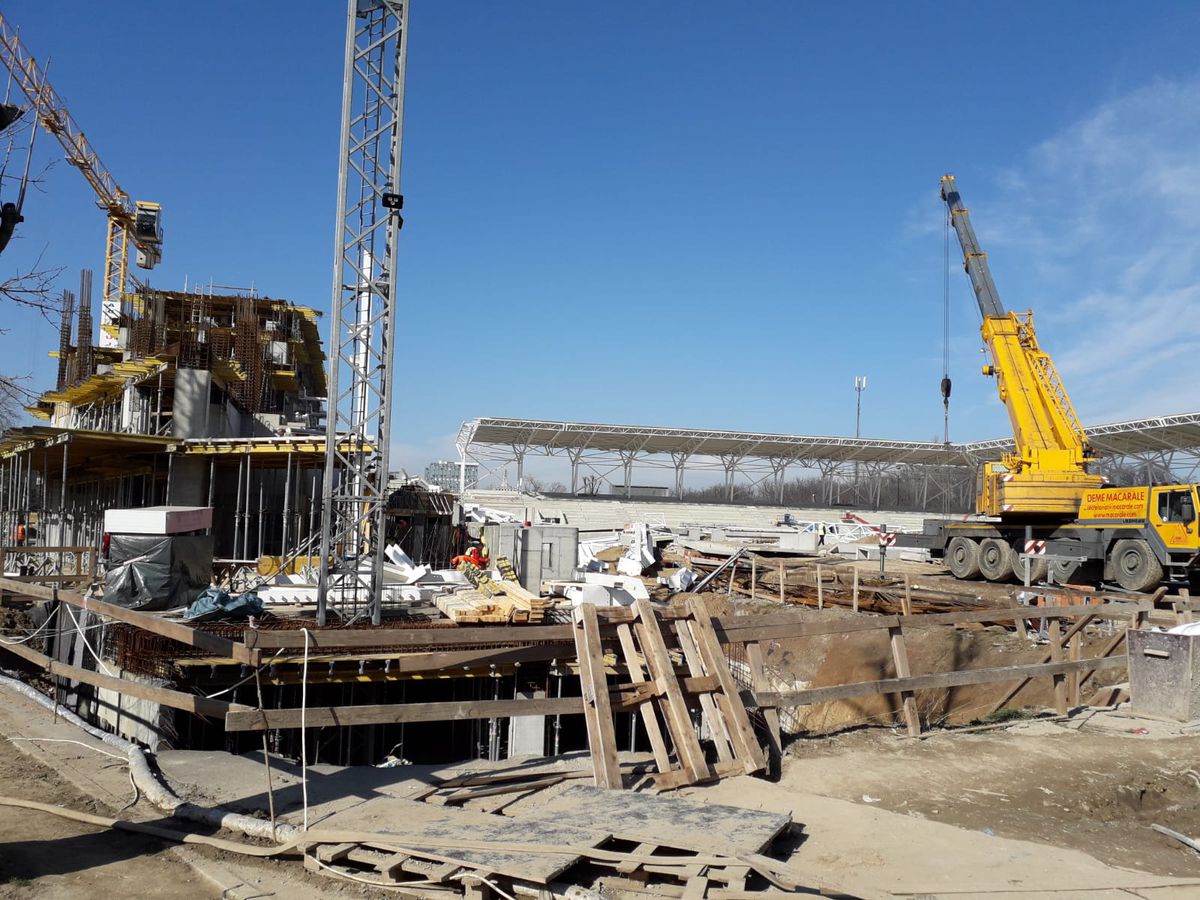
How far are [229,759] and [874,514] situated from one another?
52.3 metres

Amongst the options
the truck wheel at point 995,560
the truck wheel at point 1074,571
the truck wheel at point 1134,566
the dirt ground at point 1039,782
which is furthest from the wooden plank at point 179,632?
the truck wheel at point 995,560

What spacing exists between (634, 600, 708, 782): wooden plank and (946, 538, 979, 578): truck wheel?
22.0 meters

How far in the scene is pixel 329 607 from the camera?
53.1ft

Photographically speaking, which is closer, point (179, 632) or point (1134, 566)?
point (179, 632)

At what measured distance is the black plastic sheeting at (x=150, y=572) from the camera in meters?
14.3

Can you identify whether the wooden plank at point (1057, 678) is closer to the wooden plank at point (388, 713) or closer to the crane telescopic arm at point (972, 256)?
the wooden plank at point (388, 713)

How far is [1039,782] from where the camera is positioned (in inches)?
293

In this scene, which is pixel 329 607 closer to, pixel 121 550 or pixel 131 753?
pixel 121 550

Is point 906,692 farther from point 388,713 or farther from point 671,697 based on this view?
point 388,713

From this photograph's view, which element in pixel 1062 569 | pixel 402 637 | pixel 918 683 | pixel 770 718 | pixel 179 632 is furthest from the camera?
pixel 1062 569

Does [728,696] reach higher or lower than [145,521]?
lower

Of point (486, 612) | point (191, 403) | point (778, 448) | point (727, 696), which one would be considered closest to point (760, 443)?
point (778, 448)

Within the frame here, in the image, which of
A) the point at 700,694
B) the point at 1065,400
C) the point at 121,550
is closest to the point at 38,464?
the point at 121,550

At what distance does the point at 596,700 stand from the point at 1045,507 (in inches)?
816
